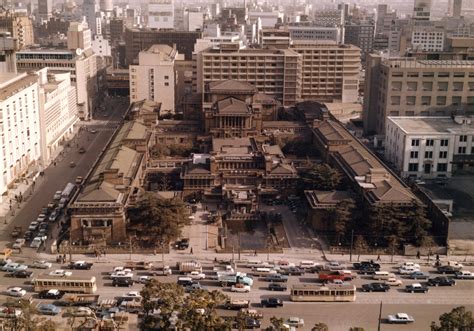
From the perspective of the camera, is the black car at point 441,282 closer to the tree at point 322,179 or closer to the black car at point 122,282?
the tree at point 322,179

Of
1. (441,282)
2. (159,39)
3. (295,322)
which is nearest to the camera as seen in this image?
(295,322)

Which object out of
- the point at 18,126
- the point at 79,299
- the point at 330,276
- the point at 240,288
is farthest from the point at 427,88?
the point at 79,299

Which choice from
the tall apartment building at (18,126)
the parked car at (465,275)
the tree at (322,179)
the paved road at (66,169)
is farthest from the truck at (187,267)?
the tall apartment building at (18,126)

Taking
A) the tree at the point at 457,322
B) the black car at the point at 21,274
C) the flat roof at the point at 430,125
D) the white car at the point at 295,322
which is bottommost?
the black car at the point at 21,274

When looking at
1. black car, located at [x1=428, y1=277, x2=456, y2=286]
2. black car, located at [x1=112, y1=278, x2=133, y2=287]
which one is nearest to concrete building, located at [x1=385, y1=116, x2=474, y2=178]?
black car, located at [x1=428, y1=277, x2=456, y2=286]

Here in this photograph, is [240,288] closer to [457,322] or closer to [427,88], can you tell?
[457,322]

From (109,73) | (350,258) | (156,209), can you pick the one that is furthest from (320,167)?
(109,73)
